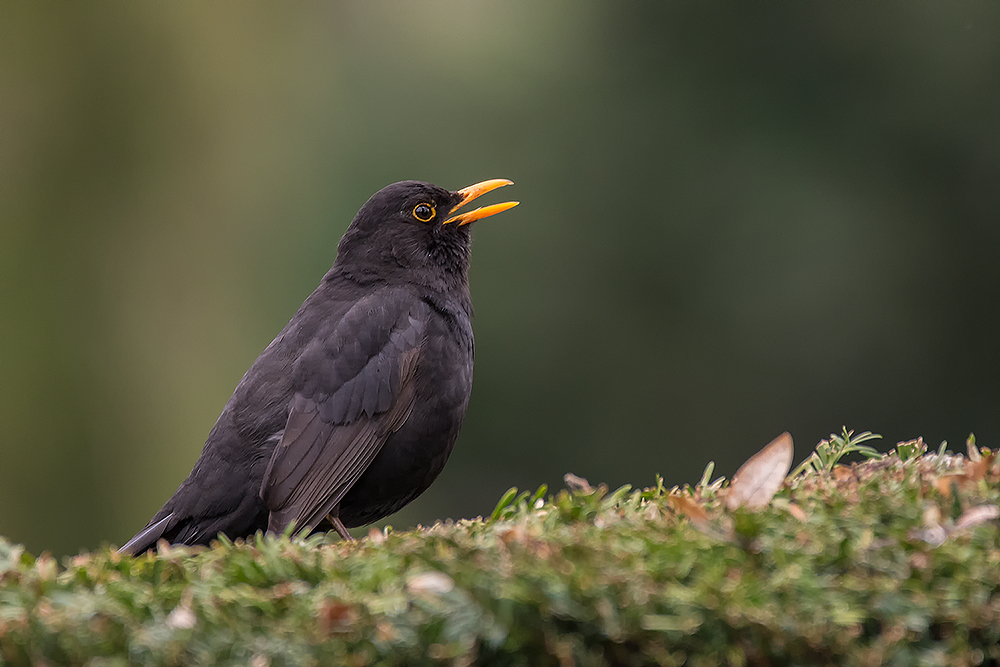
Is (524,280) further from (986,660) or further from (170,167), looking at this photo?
(986,660)

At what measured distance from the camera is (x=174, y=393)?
9.49 meters

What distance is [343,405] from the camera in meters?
3.88

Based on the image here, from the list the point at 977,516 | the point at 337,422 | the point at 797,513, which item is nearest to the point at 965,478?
the point at 977,516

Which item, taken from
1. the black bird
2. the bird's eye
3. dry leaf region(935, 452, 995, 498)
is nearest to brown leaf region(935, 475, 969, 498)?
dry leaf region(935, 452, 995, 498)

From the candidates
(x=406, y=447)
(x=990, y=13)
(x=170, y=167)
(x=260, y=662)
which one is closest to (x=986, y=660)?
(x=260, y=662)

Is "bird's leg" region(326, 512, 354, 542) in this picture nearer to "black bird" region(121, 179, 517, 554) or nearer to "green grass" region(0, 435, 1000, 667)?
"black bird" region(121, 179, 517, 554)

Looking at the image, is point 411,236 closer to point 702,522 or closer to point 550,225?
point 702,522

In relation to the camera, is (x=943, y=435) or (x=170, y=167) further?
(x=170, y=167)

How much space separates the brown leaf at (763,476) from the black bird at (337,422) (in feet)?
6.41

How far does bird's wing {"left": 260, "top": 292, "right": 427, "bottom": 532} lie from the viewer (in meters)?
3.69

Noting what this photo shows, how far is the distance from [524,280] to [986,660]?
863 centimetres

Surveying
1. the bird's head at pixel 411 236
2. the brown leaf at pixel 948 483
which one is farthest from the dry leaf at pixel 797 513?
the bird's head at pixel 411 236

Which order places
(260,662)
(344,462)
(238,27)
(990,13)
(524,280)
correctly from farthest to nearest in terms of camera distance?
Answer: (238,27) < (524,280) < (990,13) < (344,462) < (260,662)

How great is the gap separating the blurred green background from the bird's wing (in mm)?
5726
